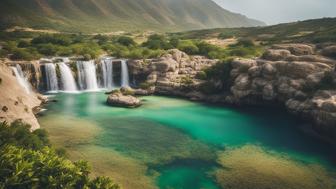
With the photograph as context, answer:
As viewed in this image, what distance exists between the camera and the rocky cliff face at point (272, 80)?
5124 centimetres

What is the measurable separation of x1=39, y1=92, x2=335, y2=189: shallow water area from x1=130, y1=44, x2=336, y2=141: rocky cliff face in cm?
323

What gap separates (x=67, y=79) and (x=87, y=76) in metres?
5.44

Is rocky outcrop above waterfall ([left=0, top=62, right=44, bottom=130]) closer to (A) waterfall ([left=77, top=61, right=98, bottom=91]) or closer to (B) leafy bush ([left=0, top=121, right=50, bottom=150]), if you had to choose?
(B) leafy bush ([left=0, top=121, right=50, bottom=150])

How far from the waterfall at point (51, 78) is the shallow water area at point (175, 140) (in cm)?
772

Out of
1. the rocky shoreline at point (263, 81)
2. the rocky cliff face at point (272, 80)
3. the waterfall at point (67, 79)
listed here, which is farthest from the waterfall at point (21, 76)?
the rocky cliff face at point (272, 80)

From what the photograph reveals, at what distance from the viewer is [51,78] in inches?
2990

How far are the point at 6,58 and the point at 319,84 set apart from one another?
222 ft

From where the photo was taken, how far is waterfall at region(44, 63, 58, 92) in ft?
248

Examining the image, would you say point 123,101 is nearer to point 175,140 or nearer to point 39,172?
point 175,140

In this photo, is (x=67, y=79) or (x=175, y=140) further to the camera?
(x=67, y=79)

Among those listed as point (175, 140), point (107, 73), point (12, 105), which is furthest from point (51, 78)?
point (175, 140)

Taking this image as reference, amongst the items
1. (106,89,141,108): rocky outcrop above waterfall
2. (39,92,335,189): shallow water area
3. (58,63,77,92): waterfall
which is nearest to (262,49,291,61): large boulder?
(39,92,335,189): shallow water area

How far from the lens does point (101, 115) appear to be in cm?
5709

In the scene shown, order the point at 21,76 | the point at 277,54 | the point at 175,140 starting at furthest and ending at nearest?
the point at 21,76 < the point at 277,54 < the point at 175,140
